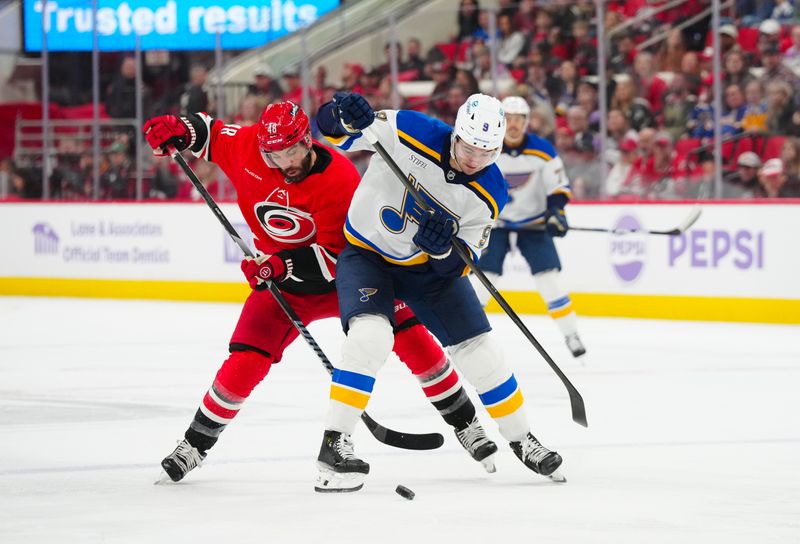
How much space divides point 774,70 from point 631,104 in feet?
3.03

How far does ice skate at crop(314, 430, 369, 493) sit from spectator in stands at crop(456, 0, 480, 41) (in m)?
6.34

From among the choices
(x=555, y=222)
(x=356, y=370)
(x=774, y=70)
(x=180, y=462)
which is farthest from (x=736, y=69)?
(x=180, y=462)

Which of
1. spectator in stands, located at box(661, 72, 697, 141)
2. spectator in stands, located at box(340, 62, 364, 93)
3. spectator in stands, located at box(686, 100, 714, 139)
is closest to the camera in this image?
spectator in stands, located at box(686, 100, 714, 139)

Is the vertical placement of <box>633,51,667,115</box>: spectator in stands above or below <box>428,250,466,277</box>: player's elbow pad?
above

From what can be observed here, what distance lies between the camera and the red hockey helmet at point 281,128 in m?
3.48

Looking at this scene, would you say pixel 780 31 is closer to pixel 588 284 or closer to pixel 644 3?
pixel 644 3

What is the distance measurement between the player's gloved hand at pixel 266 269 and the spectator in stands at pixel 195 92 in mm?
6721

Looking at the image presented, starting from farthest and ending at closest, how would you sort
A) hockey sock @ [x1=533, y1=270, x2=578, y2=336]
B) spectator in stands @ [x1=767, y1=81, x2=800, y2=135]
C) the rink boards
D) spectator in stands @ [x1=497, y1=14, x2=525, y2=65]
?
1. spectator in stands @ [x1=497, y1=14, x2=525, y2=65]
2. spectator in stands @ [x1=767, y1=81, x2=800, y2=135]
3. the rink boards
4. hockey sock @ [x1=533, y1=270, x2=578, y2=336]

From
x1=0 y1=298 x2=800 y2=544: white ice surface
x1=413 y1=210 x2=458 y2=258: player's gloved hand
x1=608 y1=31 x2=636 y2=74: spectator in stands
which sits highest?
x1=608 y1=31 x2=636 y2=74: spectator in stands

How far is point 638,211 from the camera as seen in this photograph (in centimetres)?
840

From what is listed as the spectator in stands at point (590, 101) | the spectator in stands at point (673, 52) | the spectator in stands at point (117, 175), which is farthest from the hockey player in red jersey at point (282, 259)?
the spectator in stands at point (117, 175)

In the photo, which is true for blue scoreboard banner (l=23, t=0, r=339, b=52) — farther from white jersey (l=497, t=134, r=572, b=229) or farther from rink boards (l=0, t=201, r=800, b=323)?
white jersey (l=497, t=134, r=572, b=229)

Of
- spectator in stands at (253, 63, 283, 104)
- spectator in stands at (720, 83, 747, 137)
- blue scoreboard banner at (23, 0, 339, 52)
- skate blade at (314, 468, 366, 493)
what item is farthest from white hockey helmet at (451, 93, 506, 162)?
spectator in stands at (253, 63, 283, 104)

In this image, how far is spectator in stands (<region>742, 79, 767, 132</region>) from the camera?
321 inches
